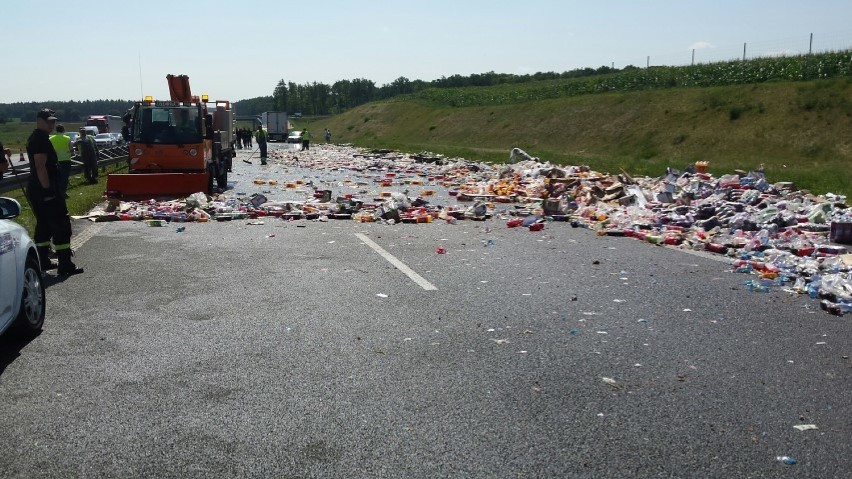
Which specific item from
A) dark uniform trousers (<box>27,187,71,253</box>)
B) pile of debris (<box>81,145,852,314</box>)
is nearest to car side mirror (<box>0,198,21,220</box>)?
dark uniform trousers (<box>27,187,71,253</box>)

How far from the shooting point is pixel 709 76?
5741 centimetres

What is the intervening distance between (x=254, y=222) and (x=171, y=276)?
5797 mm

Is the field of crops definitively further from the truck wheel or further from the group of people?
the truck wheel

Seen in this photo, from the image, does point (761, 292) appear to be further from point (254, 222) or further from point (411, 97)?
point (411, 97)

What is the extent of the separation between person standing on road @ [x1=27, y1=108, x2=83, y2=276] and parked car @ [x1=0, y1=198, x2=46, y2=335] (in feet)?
8.59

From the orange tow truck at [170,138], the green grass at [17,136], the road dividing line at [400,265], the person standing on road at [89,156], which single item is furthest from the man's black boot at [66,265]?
the green grass at [17,136]

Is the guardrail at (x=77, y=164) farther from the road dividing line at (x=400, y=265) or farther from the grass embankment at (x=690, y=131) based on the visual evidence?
the grass embankment at (x=690, y=131)

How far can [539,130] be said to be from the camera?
64.4 meters

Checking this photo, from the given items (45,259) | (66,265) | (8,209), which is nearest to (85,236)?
(45,259)

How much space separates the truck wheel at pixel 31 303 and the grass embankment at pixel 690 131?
16.7 m

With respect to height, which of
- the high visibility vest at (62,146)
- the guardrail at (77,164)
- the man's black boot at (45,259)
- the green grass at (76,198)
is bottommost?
the green grass at (76,198)

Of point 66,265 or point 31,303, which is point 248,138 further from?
point 31,303

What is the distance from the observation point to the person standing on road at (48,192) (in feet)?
30.6

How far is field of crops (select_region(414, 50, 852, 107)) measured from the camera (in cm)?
4825
